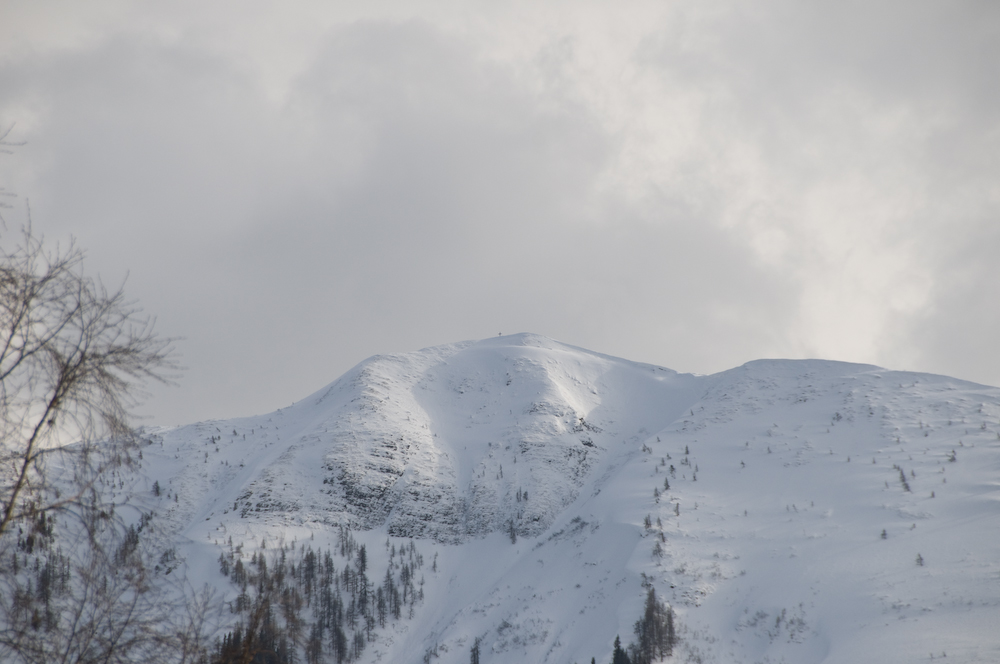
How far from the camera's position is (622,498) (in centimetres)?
7781

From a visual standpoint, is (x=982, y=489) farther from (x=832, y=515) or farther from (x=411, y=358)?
(x=411, y=358)

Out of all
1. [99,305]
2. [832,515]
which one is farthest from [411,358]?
[99,305]

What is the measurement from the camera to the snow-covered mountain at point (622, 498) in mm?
54500

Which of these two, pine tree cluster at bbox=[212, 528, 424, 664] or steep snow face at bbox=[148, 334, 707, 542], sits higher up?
steep snow face at bbox=[148, 334, 707, 542]

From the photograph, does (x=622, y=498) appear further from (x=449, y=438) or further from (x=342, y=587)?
(x=449, y=438)

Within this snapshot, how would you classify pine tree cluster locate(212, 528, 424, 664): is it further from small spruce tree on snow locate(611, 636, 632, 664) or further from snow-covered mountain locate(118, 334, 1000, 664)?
small spruce tree on snow locate(611, 636, 632, 664)

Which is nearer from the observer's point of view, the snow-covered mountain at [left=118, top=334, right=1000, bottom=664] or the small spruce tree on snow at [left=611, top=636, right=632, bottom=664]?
the small spruce tree on snow at [left=611, top=636, right=632, bottom=664]

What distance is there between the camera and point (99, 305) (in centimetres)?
913

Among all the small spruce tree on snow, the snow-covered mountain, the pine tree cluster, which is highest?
the snow-covered mountain

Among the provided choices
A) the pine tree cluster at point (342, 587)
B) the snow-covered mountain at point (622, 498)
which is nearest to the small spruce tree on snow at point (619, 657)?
the snow-covered mountain at point (622, 498)

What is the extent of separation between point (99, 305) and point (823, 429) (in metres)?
87.7

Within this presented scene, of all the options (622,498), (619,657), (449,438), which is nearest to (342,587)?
(449,438)

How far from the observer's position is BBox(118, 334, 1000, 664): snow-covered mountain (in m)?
54.5

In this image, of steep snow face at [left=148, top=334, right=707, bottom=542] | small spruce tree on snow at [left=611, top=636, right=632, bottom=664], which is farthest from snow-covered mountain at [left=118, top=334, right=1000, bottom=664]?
small spruce tree on snow at [left=611, top=636, right=632, bottom=664]
